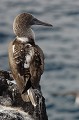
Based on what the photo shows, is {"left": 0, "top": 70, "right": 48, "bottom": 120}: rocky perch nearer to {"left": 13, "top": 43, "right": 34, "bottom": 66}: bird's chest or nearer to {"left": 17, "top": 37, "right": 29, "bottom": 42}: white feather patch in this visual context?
{"left": 13, "top": 43, "right": 34, "bottom": 66}: bird's chest

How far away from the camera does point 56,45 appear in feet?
78.8

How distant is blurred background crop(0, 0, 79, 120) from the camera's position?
68.7 feet

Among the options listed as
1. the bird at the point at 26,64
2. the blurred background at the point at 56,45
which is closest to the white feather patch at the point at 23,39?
the bird at the point at 26,64

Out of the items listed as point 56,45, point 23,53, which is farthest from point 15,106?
point 56,45

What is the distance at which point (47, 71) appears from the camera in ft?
73.5

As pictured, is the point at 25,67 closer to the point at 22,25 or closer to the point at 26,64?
the point at 26,64

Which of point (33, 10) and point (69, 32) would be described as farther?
point (33, 10)

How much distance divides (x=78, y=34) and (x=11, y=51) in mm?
14699

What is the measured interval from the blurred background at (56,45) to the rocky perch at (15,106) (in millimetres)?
9917

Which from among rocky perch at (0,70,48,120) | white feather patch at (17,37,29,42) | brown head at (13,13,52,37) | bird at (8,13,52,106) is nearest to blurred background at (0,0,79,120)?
brown head at (13,13,52,37)

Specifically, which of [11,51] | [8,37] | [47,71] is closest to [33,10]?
[8,37]

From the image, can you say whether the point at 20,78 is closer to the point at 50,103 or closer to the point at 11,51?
the point at 11,51

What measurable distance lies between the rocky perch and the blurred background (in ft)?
32.5

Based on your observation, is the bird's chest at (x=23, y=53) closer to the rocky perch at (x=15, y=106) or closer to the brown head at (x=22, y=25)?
the rocky perch at (x=15, y=106)
